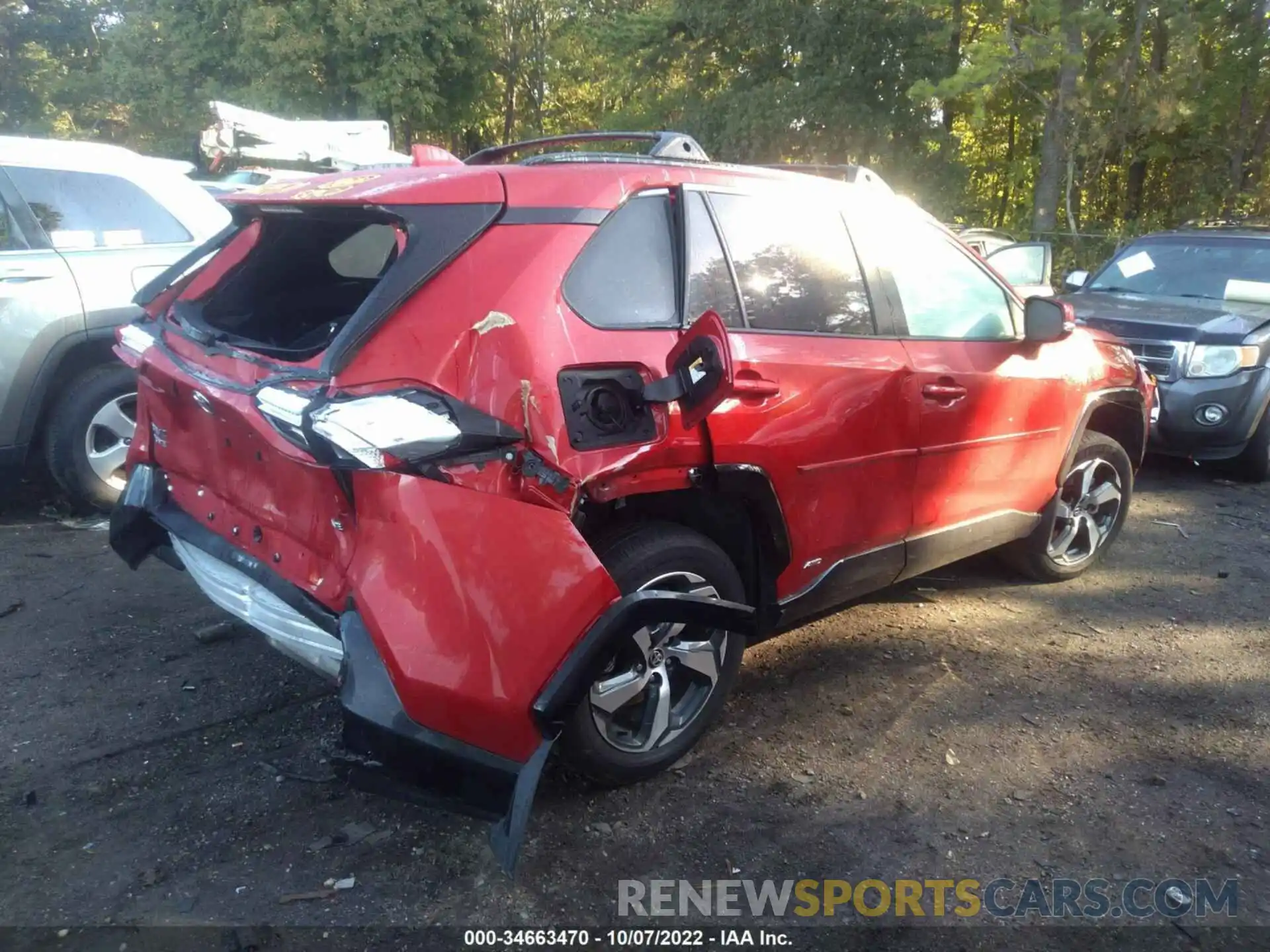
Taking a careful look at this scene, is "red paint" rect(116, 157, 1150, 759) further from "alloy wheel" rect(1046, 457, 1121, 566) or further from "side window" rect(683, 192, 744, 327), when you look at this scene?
"alloy wheel" rect(1046, 457, 1121, 566)

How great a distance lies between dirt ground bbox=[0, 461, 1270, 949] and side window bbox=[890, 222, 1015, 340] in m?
1.30

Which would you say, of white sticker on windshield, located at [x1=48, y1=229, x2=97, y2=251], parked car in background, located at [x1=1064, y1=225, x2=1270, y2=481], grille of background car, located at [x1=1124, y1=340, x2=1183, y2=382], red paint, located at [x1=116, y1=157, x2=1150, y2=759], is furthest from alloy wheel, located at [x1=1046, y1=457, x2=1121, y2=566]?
white sticker on windshield, located at [x1=48, y1=229, x2=97, y2=251]

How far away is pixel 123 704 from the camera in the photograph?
3.56 m

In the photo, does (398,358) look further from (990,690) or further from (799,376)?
(990,690)

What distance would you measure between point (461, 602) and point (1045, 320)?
2.91 m

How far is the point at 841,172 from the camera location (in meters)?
3.99

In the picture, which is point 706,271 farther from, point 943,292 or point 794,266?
point 943,292

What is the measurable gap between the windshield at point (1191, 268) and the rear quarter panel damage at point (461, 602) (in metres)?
6.79

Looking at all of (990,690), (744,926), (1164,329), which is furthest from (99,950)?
(1164,329)

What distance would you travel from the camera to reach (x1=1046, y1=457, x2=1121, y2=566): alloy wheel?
4867mm

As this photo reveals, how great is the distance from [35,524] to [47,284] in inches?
52.2

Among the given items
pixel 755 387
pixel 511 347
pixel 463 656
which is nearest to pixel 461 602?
pixel 463 656

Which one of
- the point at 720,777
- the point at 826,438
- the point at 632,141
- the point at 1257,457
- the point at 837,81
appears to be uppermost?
the point at 837,81

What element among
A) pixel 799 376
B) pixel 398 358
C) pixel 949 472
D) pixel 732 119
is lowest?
pixel 949 472
